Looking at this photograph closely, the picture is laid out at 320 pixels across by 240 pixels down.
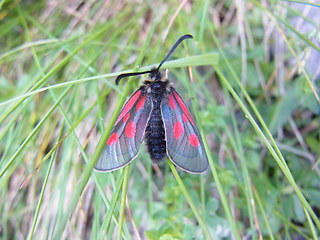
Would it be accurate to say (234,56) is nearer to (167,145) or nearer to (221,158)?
(221,158)

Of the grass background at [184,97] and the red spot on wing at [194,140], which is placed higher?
the grass background at [184,97]

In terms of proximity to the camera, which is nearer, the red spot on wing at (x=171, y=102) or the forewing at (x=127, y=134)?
the forewing at (x=127, y=134)

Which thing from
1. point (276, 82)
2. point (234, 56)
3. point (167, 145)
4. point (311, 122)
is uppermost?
point (234, 56)

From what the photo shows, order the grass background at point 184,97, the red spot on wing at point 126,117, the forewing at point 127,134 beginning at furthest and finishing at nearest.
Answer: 1. the grass background at point 184,97
2. the red spot on wing at point 126,117
3. the forewing at point 127,134

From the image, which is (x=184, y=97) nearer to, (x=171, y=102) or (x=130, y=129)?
(x=171, y=102)

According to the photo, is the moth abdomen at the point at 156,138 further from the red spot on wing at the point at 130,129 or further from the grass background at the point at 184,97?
the grass background at the point at 184,97

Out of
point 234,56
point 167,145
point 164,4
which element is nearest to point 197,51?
point 234,56

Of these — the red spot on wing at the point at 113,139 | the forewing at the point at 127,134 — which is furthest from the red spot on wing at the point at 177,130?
the red spot on wing at the point at 113,139
